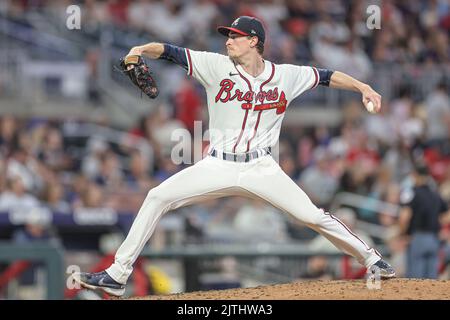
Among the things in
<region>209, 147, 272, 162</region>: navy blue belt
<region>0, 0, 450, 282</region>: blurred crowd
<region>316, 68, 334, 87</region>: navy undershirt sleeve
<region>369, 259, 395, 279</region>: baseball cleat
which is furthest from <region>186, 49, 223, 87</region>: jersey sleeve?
<region>0, 0, 450, 282</region>: blurred crowd

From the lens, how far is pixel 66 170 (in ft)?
44.8

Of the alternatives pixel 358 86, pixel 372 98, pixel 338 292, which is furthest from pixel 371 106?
pixel 338 292

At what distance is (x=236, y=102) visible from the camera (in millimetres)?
7008

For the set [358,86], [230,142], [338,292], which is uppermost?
[358,86]

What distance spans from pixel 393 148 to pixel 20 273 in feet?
21.2

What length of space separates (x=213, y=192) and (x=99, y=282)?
3.08ft

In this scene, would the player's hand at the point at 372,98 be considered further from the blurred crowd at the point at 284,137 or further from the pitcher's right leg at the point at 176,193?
the blurred crowd at the point at 284,137

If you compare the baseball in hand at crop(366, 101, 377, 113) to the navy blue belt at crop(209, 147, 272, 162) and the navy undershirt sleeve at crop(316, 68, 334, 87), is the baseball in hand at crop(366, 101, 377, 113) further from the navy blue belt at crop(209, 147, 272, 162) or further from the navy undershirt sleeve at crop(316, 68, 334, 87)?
the navy blue belt at crop(209, 147, 272, 162)

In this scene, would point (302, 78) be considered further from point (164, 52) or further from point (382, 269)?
point (382, 269)

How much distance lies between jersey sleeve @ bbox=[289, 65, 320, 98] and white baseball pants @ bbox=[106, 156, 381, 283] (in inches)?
21.3

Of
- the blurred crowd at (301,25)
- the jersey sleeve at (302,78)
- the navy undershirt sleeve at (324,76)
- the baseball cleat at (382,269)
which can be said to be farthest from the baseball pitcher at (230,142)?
the blurred crowd at (301,25)

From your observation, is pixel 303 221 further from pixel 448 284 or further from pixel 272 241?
pixel 272 241

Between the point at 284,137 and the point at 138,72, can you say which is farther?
the point at 284,137
